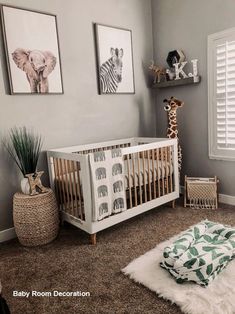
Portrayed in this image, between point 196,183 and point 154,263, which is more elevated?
point 196,183

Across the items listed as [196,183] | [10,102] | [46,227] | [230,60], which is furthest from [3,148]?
[230,60]

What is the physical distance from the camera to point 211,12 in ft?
8.68

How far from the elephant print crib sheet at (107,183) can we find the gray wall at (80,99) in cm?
71

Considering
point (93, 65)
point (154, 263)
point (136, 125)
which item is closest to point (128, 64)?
point (93, 65)

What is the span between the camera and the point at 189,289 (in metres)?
1.45

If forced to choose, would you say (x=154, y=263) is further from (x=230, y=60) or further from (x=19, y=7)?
(x=19, y=7)

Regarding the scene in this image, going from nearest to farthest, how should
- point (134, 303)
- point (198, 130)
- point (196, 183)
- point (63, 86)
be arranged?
point (134, 303)
point (63, 86)
point (196, 183)
point (198, 130)

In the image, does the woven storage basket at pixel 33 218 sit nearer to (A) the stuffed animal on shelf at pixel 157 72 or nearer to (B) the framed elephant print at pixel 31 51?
(B) the framed elephant print at pixel 31 51

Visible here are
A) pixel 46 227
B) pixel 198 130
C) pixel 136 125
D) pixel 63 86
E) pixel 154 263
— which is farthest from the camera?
pixel 136 125

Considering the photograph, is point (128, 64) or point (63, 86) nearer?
point (63, 86)

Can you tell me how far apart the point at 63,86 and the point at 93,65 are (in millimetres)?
450

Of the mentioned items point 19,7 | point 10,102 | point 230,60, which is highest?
point 19,7

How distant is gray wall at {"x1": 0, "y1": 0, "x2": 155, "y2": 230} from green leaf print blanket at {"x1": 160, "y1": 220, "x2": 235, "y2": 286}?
148 cm

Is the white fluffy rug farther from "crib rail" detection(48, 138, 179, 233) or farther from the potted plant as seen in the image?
the potted plant
